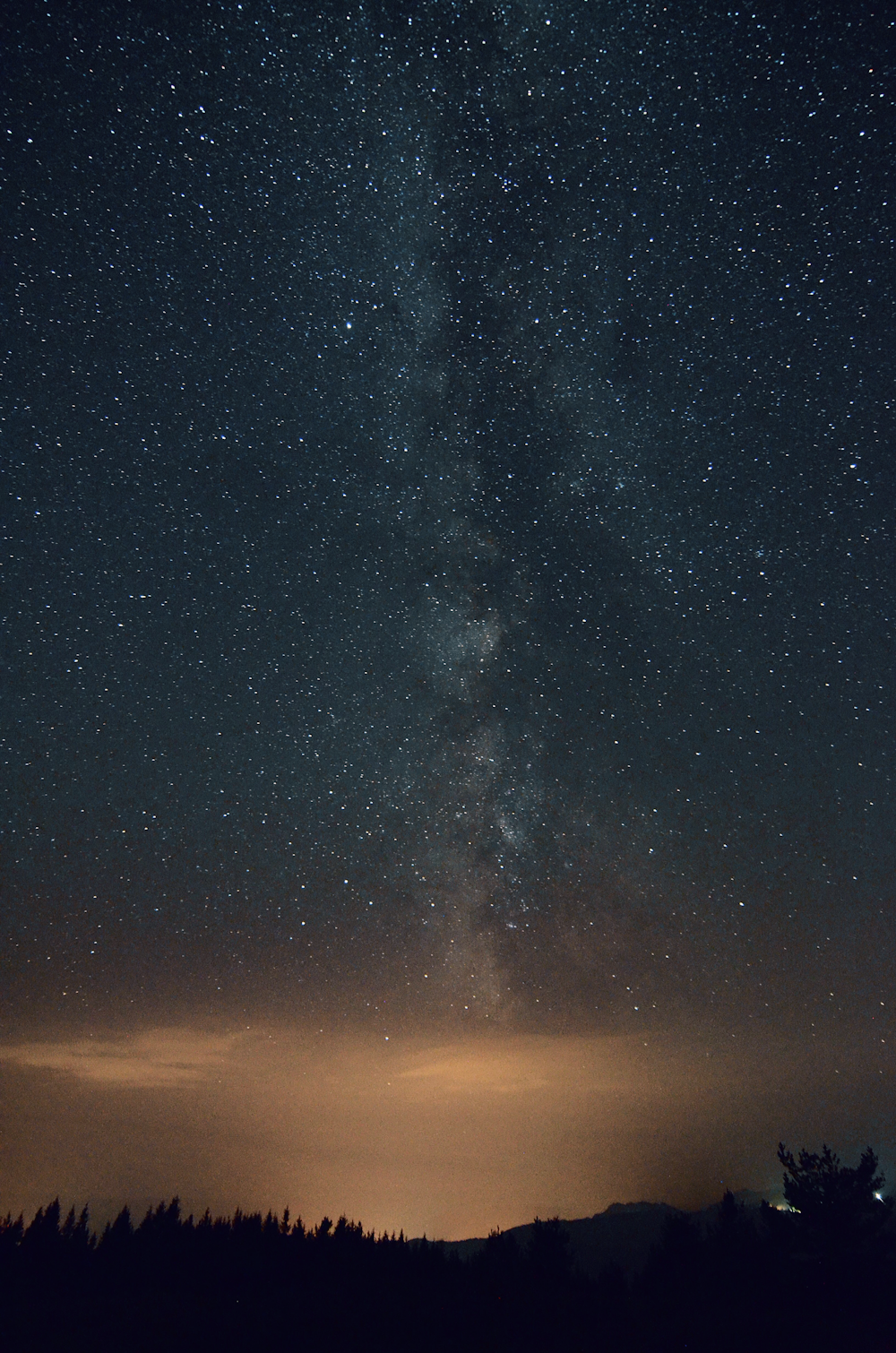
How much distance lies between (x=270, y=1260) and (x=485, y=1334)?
22.4 m

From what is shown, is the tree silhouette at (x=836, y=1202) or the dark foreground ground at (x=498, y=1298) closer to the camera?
the dark foreground ground at (x=498, y=1298)

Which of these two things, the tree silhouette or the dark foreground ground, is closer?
the dark foreground ground

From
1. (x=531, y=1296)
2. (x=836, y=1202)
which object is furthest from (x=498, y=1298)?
(x=836, y=1202)

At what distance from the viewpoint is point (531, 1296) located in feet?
87.9

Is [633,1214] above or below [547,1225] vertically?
below

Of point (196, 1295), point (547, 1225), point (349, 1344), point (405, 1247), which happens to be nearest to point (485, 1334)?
point (349, 1344)

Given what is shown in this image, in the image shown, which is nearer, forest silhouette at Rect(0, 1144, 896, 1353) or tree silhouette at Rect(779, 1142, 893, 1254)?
forest silhouette at Rect(0, 1144, 896, 1353)

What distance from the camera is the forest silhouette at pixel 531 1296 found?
21.6 metres

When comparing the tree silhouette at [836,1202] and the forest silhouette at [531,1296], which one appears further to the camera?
the tree silhouette at [836,1202]

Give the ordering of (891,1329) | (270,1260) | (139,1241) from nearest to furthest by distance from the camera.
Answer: (891,1329) < (270,1260) < (139,1241)

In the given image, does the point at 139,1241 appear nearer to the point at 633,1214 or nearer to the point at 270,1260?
the point at 270,1260

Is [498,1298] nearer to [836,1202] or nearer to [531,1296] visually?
[531,1296]

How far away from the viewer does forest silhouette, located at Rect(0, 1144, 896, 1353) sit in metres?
21.6

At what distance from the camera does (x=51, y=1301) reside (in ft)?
105
